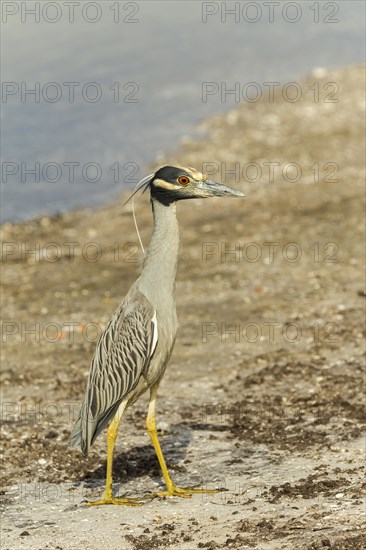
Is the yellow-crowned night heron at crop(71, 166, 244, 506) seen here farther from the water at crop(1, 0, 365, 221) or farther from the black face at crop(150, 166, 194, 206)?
the water at crop(1, 0, 365, 221)

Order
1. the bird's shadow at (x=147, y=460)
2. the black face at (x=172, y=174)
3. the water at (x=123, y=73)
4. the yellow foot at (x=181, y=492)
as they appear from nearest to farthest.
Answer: the black face at (x=172, y=174) → the yellow foot at (x=181, y=492) → the bird's shadow at (x=147, y=460) → the water at (x=123, y=73)

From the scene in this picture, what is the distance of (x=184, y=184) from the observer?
9969mm

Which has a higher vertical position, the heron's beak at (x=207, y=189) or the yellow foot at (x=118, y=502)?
the heron's beak at (x=207, y=189)

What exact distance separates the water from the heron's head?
13297mm

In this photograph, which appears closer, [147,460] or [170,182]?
[170,182]

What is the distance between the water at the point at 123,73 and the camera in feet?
87.4

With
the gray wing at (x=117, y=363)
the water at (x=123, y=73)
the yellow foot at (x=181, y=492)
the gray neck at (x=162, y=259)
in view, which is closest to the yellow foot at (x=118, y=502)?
the yellow foot at (x=181, y=492)

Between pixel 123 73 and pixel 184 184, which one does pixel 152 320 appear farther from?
pixel 123 73

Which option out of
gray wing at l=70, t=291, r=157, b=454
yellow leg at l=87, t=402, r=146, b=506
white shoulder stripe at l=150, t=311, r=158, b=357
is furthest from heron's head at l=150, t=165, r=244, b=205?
yellow leg at l=87, t=402, r=146, b=506

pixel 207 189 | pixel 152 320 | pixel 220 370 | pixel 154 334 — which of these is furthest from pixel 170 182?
pixel 220 370

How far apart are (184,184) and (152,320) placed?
136 centimetres

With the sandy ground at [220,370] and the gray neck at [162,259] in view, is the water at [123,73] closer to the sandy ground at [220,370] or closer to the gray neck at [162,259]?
the sandy ground at [220,370]

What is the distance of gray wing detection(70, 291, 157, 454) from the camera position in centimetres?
1005

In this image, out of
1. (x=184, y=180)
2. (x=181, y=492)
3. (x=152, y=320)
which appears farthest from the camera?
(x=181, y=492)
